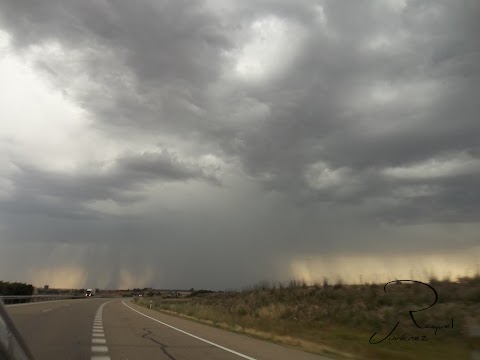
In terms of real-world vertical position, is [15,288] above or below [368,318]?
above

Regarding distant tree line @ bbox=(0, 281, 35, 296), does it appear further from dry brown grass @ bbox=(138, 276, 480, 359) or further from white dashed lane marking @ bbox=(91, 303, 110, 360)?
white dashed lane marking @ bbox=(91, 303, 110, 360)

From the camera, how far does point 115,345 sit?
46.3 ft

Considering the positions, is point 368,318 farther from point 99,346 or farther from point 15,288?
point 15,288

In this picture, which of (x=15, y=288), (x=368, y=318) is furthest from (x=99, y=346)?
(x=15, y=288)

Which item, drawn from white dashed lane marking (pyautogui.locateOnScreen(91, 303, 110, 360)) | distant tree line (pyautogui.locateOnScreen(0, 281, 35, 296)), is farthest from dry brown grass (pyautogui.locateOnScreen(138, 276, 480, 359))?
distant tree line (pyautogui.locateOnScreen(0, 281, 35, 296))

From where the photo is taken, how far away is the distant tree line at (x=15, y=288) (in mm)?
68363

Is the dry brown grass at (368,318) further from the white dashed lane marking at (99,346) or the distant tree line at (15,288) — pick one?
the distant tree line at (15,288)

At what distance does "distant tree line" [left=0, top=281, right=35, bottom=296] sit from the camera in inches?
2691

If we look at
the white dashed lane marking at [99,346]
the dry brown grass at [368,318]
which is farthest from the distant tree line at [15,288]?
the white dashed lane marking at [99,346]

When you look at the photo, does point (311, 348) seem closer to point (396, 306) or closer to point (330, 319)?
point (396, 306)

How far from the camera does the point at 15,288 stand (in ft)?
230

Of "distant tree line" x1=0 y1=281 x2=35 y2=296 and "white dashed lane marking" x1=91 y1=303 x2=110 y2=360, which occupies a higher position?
"distant tree line" x1=0 y1=281 x2=35 y2=296

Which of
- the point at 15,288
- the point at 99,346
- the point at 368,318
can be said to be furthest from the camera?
the point at 15,288

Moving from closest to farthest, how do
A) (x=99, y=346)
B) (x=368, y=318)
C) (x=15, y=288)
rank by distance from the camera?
(x=99, y=346), (x=368, y=318), (x=15, y=288)
